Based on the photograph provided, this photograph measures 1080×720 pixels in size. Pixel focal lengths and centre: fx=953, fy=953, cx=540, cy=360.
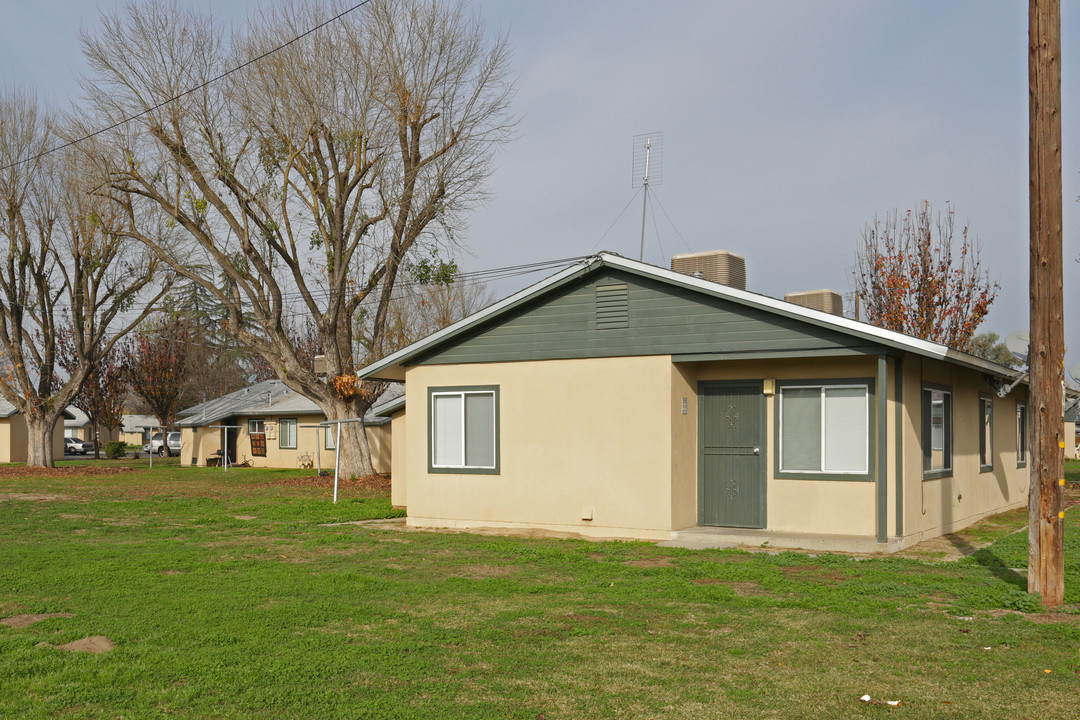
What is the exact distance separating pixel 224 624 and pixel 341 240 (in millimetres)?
18805

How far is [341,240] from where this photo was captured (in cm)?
2555

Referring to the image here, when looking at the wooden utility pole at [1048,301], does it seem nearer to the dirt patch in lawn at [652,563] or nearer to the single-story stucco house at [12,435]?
the dirt patch in lawn at [652,563]

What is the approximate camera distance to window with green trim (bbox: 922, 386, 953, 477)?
13562mm

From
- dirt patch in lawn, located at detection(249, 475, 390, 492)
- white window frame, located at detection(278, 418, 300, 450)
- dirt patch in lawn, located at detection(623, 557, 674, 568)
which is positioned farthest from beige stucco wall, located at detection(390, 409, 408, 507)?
white window frame, located at detection(278, 418, 300, 450)

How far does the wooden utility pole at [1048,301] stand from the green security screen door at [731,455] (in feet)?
18.1

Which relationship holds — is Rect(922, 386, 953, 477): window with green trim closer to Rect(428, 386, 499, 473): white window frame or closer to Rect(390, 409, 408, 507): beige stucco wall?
Rect(428, 386, 499, 473): white window frame

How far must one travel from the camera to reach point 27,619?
7992 mm

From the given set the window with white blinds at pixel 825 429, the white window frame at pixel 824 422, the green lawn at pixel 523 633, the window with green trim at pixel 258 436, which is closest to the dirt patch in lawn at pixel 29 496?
the green lawn at pixel 523 633

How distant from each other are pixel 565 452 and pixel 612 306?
233 centimetres

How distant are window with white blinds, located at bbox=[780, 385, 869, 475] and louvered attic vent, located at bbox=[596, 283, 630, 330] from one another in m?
2.54

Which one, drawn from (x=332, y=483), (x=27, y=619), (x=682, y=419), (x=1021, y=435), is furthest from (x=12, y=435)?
(x=1021, y=435)

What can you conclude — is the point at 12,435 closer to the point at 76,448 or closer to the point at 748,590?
the point at 76,448

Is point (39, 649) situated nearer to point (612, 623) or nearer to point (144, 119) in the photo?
point (612, 623)

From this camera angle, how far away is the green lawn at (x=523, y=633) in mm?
5750
